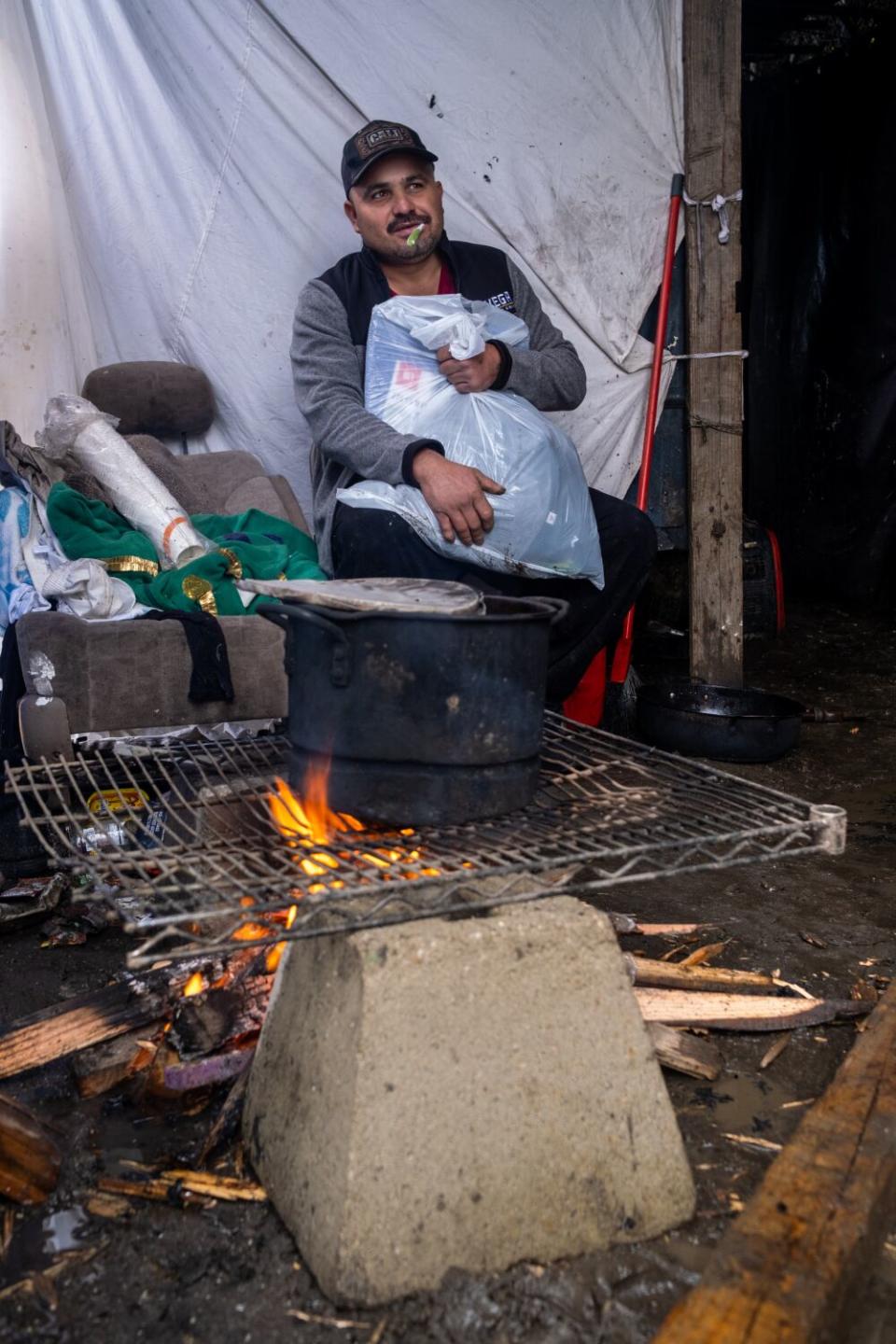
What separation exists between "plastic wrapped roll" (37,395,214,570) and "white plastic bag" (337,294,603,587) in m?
0.63

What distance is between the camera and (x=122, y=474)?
12.6 ft

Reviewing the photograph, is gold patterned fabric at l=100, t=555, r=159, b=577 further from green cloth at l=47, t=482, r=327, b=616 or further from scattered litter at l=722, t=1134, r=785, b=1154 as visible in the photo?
scattered litter at l=722, t=1134, r=785, b=1154

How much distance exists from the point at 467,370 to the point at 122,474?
1.27 metres

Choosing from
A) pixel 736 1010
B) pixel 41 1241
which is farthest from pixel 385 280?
pixel 41 1241

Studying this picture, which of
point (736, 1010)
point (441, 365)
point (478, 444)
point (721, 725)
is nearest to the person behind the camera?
point (736, 1010)

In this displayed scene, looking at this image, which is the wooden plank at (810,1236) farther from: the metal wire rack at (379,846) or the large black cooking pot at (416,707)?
the large black cooking pot at (416,707)

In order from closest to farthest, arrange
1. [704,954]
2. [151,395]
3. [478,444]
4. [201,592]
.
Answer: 1. [704,954]
2. [478,444]
3. [201,592]
4. [151,395]

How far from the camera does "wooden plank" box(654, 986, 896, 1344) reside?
1.34 meters

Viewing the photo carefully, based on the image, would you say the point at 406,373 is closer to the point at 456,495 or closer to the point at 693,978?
the point at 456,495

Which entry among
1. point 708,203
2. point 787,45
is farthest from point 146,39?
point 787,45

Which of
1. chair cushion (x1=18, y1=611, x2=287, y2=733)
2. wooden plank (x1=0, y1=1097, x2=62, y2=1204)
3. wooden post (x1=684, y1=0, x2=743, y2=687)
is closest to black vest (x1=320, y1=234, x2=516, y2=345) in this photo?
wooden post (x1=684, y1=0, x2=743, y2=687)

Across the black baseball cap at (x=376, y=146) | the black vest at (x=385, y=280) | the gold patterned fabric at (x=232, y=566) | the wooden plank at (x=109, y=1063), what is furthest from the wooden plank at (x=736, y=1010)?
the black baseball cap at (x=376, y=146)

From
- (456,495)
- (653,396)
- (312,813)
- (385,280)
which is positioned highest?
(385,280)

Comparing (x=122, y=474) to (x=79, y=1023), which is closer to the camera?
(x=79, y=1023)
